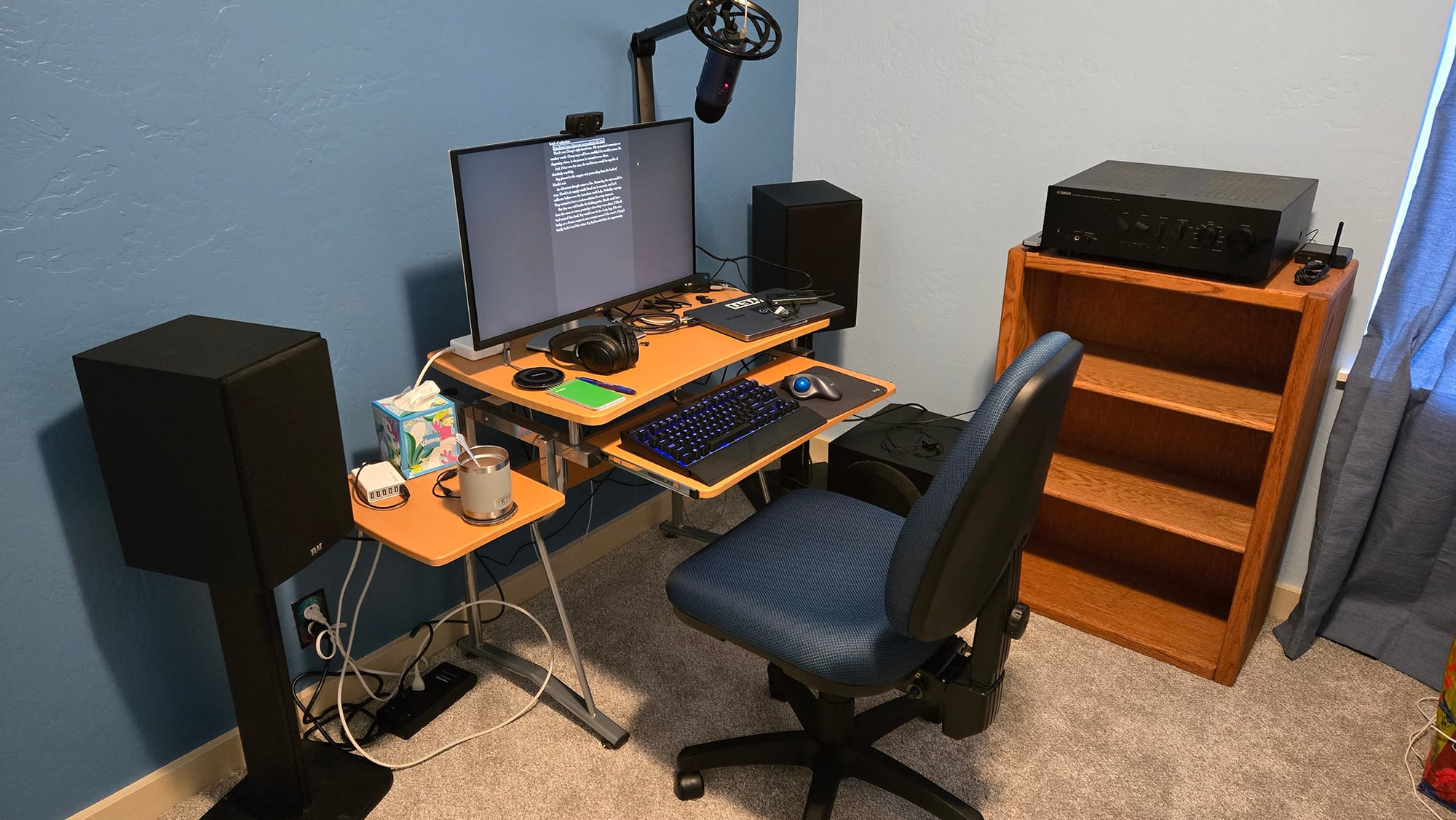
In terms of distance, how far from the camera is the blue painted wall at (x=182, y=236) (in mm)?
1467

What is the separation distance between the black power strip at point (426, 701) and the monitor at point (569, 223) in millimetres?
789

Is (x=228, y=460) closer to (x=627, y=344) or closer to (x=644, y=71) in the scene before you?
(x=627, y=344)

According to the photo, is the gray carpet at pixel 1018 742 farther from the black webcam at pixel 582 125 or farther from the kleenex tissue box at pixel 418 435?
the black webcam at pixel 582 125

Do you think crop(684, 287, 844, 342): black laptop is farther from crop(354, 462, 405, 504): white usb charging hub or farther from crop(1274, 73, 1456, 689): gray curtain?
crop(1274, 73, 1456, 689): gray curtain

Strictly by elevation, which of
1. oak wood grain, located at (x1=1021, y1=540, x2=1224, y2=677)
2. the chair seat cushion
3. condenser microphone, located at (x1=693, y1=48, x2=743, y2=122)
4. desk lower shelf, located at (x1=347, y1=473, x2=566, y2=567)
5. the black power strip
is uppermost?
condenser microphone, located at (x1=693, y1=48, x2=743, y2=122)

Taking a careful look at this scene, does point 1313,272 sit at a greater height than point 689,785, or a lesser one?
greater

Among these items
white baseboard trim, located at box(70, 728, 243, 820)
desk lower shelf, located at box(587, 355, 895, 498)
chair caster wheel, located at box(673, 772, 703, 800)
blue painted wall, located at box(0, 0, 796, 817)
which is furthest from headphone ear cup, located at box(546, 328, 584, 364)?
white baseboard trim, located at box(70, 728, 243, 820)

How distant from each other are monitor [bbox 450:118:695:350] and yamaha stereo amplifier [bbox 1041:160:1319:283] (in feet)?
2.72

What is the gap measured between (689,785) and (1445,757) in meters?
1.45

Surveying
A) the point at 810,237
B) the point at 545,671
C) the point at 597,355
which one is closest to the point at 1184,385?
the point at 810,237

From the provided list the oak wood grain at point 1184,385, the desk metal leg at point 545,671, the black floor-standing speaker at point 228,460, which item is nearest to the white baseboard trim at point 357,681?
the desk metal leg at point 545,671

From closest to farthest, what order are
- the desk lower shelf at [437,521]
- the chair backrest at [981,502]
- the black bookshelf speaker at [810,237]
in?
the chair backrest at [981,502] → the desk lower shelf at [437,521] → the black bookshelf speaker at [810,237]

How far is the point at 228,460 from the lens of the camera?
1371 mm

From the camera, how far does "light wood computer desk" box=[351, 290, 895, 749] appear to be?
1651 millimetres
